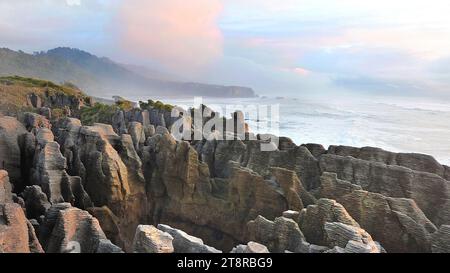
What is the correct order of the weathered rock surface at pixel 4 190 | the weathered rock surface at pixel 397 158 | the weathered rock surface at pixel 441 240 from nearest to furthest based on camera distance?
the weathered rock surface at pixel 441 240, the weathered rock surface at pixel 4 190, the weathered rock surface at pixel 397 158

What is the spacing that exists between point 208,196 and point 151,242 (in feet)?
26.5

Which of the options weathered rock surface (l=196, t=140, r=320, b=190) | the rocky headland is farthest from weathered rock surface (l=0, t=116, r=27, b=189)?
weathered rock surface (l=196, t=140, r=320, b=190)

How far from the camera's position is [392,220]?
1073 cm

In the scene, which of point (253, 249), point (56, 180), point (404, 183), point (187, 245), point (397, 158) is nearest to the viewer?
point (253, 249)

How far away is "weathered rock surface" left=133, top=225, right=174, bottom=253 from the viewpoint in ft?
25.8

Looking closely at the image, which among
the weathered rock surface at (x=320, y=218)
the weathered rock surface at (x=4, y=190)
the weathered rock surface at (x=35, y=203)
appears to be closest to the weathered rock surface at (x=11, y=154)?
the weathered rock surface at (x=4, y=190)

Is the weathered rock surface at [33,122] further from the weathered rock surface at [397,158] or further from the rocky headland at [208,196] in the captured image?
the weathered rock surface at [397,158]

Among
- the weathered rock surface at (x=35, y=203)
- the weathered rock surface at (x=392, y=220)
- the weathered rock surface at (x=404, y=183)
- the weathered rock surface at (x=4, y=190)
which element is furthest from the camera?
the weathered rock surface at (x=404, y=183)

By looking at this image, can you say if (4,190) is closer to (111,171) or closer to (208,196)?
(111,171)

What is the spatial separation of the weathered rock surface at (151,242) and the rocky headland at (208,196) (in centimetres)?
2

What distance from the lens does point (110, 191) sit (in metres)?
15.2

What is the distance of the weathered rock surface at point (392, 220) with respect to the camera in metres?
10.4

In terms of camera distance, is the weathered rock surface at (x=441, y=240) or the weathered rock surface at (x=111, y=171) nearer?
the weathered rock surface at (x=441, y=240)

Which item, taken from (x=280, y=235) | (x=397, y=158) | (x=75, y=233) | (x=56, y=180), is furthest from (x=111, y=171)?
(x=397, y=158)
